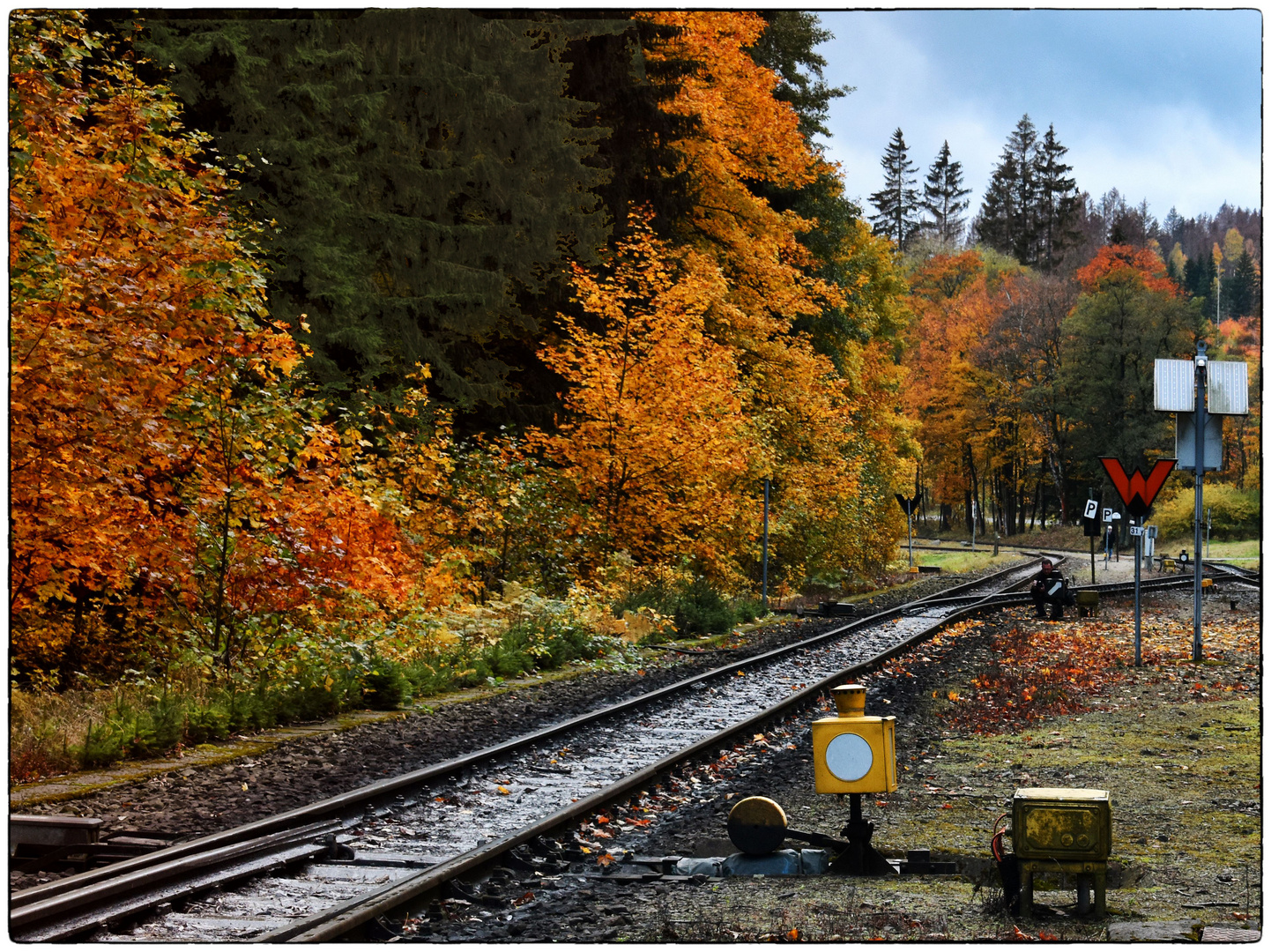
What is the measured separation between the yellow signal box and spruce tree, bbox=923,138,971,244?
34209 mm

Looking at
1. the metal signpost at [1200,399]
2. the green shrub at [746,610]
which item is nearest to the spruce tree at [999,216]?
the green shrub at [746,610]

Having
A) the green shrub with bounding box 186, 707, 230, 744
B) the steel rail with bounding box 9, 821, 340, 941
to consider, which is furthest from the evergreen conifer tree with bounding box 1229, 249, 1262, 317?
the green shrub with bounding box 186, 707, 230, 744

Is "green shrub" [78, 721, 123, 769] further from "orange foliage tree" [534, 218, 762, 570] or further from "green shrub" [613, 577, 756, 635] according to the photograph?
"green shrub" [613, 577, 756, 635]

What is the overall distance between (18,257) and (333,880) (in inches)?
195

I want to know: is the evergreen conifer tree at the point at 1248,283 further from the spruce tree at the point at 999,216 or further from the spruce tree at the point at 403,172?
the spruce tree at the point at 999,216

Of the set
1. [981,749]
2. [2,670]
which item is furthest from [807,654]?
[2,670]

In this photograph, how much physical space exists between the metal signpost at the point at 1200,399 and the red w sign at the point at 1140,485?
1.97m

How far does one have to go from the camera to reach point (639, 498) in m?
20.8

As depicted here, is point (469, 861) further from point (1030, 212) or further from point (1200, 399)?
point (1030, 212)

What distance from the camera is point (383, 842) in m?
7.41

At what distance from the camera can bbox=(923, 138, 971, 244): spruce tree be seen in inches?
1646

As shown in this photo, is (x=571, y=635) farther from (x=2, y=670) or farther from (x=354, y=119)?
(x=2, y=670)

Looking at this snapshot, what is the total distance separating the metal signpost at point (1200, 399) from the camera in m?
11.7

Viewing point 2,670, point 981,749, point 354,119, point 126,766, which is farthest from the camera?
point 354,119
